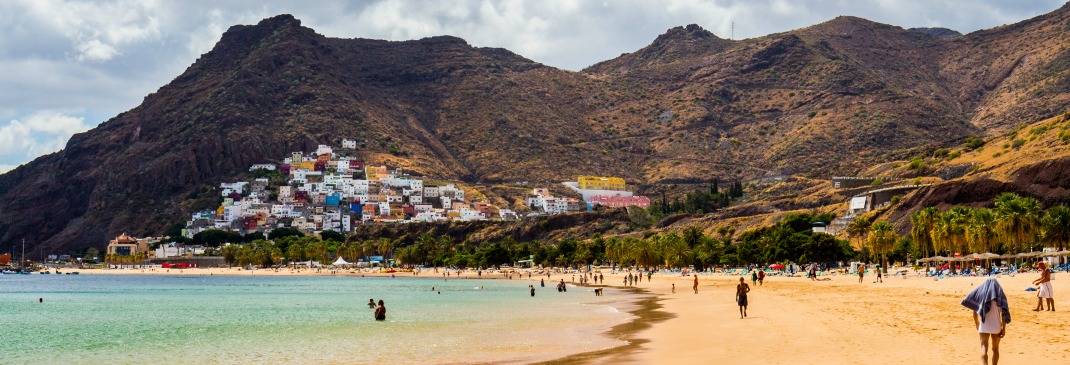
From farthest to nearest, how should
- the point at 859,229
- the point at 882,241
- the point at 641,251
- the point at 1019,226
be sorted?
the point at 641,251 → the point at 859,229 → the point at 882,241 → the point at 1019,226

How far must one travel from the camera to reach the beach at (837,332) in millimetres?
24047

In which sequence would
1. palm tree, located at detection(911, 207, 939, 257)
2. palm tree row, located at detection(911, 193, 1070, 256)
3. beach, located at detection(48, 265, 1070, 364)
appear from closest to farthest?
beach, located at detection(48, 265, 1070, 364), palm tree row, located at detection(911, 193, 1070, 256), palm tree, located at detection(911, 207, 939, 257)

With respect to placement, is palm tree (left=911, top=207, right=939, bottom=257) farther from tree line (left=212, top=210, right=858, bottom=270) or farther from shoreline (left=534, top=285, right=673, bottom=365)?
shoreline (left=534, top=285, right=673, bottom=365)

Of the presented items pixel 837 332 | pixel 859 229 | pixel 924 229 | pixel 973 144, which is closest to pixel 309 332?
pixel 837 332

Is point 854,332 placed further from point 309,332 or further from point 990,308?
point 309,332

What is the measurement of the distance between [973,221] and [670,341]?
56949mm

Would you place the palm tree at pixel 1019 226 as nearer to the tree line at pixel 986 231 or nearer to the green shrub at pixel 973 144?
the tree line at pixel 986 231

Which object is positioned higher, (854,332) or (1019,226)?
(1019,226)

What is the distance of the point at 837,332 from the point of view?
101 feet

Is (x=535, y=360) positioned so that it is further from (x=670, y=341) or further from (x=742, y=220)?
(x=742, y=220)

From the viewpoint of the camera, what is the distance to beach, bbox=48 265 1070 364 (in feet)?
78.9

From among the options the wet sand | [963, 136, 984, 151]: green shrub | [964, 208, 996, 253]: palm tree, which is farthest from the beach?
[963, 136, 984, 151]: green shrub

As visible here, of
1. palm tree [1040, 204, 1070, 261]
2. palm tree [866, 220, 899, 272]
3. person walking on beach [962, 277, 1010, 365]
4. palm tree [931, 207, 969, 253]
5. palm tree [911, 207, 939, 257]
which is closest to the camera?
person walking on beach [962, 277, 1010, 365]

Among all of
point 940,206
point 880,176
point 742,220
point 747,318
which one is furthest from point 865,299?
point 880,176
